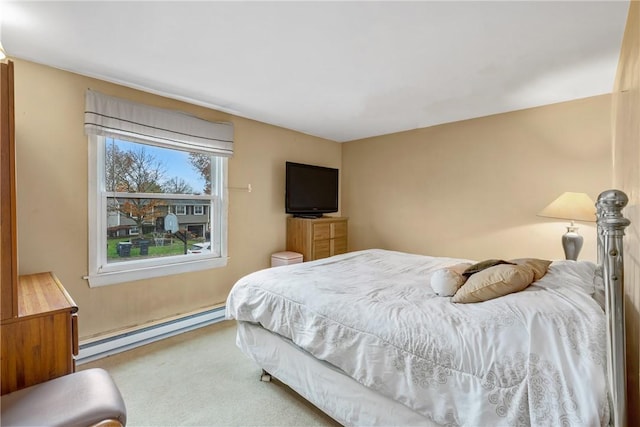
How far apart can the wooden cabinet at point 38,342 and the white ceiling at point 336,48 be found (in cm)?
165

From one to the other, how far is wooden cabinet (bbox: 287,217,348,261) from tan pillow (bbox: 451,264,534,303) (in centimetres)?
250

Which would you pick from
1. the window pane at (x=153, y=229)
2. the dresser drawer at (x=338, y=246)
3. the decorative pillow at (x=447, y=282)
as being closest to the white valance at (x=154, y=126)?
the window pane at (x=153, y=229)

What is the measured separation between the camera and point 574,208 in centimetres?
260

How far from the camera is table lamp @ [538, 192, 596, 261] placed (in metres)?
2.57

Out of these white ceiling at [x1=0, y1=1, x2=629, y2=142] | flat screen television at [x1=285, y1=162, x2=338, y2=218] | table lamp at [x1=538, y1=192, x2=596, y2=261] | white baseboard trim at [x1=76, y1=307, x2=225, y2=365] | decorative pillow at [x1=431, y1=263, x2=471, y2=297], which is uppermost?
white ceiling at [x1=0, y1=1, x2=629, y2=142]

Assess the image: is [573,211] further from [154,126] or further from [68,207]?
[68,207]

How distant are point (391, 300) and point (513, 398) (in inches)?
27.6

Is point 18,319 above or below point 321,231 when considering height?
below

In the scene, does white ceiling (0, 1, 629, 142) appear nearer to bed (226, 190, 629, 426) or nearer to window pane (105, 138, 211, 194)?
window pane (105, 138, 211, 194)

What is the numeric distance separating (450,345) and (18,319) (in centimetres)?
201

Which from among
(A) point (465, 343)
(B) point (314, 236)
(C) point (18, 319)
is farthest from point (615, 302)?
(B) point (314, 236)

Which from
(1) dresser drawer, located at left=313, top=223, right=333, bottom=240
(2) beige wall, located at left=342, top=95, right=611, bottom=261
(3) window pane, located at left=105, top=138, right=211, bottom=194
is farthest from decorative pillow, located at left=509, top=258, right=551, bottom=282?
(3) window pane, located at left=105, top=138, right=211, bottom=194

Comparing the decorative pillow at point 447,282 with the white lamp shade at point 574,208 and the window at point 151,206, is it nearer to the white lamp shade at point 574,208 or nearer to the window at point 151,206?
the white lamp shade at point 574,208

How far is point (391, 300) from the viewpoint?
1696 mm
